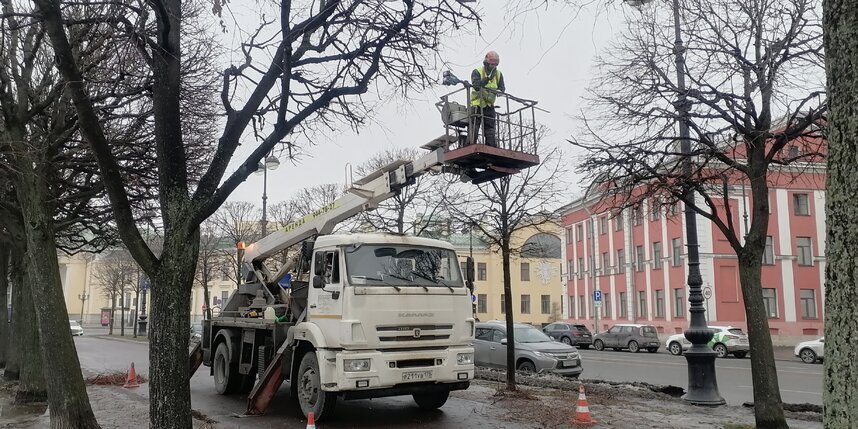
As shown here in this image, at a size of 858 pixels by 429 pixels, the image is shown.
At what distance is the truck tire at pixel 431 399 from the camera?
11.0 metres

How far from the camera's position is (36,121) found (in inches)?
452

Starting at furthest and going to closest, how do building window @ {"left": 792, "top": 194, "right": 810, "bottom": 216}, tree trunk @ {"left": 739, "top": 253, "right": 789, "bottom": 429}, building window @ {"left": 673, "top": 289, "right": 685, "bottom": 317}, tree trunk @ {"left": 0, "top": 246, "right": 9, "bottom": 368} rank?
building window @ {"left": 673, "top": 289, "right": 685, "bottom": 317}
building window @ {"left": 792, "top": 194, "right": 810, "bottom": 216}
tree trunk @ {"left": 0, "top": 246, "right": 9, "bottom": 368}
tree trunk @ {"left": 739, "top": 253, "right": 789, "bottom": 429}

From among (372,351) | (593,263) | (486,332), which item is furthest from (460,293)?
(593,263)

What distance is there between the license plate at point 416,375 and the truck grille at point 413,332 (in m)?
0.48

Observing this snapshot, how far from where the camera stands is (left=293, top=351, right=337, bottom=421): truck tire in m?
9.59

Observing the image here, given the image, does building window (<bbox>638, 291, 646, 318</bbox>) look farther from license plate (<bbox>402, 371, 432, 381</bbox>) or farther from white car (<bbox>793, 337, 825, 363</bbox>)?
Result: license plate (<bbox>402, 371, 432, 381</bbox>)

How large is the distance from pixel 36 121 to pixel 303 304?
5754 millimetres

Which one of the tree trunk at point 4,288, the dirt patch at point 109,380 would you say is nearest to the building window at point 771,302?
the dirt patch at point 109,380

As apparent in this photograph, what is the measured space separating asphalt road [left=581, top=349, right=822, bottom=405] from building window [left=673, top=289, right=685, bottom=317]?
49.9ft

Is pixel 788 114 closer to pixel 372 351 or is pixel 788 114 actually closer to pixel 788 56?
pixel 788 56

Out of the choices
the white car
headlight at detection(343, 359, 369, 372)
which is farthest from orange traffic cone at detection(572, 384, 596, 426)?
the white car

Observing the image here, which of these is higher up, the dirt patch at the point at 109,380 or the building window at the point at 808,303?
the building window at the point at 808,303

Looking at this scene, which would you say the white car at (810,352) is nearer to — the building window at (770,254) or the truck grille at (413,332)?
the building window at (770,254)

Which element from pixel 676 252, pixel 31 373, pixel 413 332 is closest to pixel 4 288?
pixel 31 373
